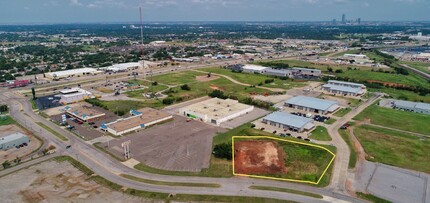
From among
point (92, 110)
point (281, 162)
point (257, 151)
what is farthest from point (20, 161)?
point (281, 162)

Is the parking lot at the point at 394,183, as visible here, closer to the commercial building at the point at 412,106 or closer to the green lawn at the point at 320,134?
the green lawn at the point at 320,134

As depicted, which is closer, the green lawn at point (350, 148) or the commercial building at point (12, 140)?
the green lawn at point (350, 148)

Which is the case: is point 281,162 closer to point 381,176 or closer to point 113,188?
point 381,176

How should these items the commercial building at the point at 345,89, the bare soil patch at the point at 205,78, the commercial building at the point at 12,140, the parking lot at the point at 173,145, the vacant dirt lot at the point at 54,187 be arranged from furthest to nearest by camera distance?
the bare soil patch at the point at 205,78 → the commercial building at the point at 345,89 → the commercial building at the point at 12,140 → the parking lot at the point at 173,145 → the vacant dirt lot at the point at 54,187

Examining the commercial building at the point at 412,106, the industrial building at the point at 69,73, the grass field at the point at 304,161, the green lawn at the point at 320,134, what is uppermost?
the industrial building at the point at 69,73

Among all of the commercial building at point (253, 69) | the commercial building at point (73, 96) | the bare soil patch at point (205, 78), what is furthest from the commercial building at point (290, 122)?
the commercial building at point (253, 69)
